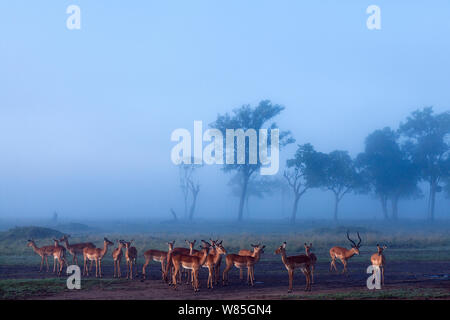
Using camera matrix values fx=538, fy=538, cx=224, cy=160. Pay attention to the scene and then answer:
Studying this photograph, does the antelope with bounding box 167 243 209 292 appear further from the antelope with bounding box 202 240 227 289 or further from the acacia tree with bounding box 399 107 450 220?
the acacia tree with bounding box 399 107 450 220

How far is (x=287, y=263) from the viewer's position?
16.6 m

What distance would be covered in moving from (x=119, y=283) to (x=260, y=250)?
4886 millimetres

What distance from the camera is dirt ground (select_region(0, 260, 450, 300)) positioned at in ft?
50.8

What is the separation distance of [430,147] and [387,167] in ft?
22.5

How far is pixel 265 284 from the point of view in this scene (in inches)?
706

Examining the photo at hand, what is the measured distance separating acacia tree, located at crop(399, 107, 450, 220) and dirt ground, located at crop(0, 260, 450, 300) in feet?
197

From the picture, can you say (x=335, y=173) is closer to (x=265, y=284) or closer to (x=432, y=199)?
(x=432, y=199)

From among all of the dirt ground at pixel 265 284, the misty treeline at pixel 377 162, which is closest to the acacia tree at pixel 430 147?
the misty treeline at pixel 377 162

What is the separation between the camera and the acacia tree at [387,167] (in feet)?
262

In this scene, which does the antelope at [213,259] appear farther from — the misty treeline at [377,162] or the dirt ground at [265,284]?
the misty treeline at [377,162]

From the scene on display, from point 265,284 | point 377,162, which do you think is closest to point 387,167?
point 377,162
